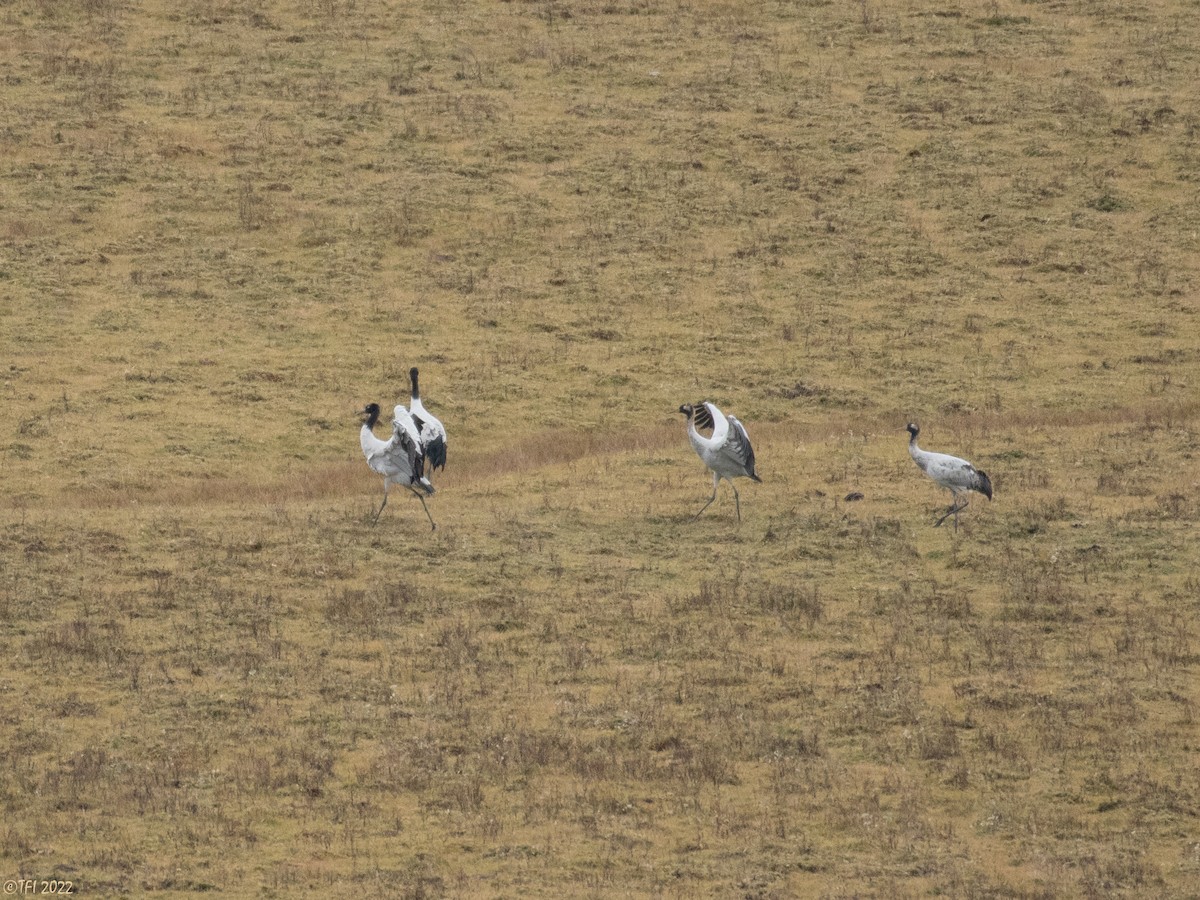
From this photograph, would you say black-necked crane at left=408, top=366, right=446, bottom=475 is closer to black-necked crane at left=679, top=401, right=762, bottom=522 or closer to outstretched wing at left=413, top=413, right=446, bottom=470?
outstretched wing at left=413, top=413, right=446, bottom=470

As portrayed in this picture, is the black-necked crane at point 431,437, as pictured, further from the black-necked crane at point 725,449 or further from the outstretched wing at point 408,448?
the black-necked crane at point 725,449

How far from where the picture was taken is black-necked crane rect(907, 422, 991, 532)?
74.0 feet

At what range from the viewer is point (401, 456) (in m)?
23.0

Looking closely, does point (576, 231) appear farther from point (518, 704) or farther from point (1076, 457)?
point (518, 704)

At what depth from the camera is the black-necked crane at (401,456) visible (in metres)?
22.9

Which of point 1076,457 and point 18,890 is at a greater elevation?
point 18,890

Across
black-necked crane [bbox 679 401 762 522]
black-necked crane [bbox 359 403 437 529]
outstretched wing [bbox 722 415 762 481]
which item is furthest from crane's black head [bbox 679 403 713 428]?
black-necked crane [bbox 359 403 437 529]

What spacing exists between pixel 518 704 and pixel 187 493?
1001 cm

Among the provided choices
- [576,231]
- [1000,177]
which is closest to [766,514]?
[576,231]

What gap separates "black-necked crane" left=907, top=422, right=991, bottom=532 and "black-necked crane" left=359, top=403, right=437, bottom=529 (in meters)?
5.97

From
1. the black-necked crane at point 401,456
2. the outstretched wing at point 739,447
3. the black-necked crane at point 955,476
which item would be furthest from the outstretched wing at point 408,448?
the black-necked crane at point 955,476

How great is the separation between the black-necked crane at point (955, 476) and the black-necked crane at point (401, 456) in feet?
19.6

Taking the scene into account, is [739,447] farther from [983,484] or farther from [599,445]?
[599,445]

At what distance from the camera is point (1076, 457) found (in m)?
26.1
